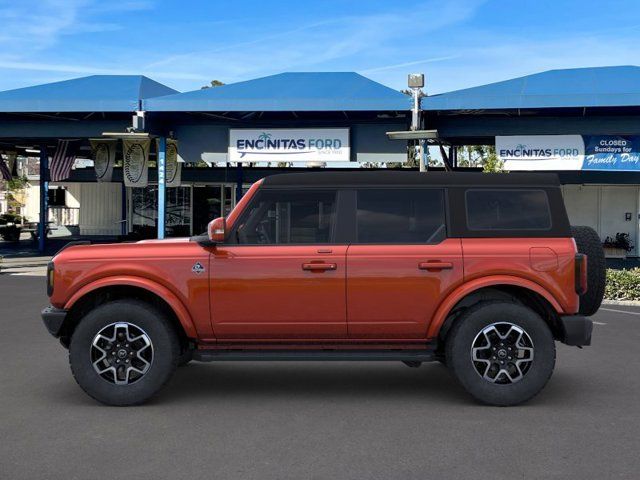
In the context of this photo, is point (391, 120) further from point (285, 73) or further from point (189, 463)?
point (189, 463)

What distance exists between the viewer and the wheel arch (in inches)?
241

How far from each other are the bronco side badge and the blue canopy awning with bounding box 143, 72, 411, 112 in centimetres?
1522

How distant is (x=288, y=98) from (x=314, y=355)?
51.7ft

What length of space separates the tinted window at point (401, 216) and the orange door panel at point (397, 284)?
16 cm

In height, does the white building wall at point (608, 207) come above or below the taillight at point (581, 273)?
above

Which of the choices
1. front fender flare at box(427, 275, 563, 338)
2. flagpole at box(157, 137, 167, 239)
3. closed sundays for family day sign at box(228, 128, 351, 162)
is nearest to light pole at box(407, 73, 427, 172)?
closed sundays for family day sign at box(228, 128, 351, 162)

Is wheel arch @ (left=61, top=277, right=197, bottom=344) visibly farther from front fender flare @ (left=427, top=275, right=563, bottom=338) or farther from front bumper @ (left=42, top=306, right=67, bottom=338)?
front fender flare @ (left=427, top=275, right=563, bottom=338)

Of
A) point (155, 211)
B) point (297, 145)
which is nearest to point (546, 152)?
point (297, 145)

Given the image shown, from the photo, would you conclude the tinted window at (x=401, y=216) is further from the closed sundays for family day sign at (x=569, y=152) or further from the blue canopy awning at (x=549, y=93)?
the closed sundays for family day sign at (x=569, y=152)

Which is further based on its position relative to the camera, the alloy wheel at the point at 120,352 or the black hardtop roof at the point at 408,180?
the black hardtop roof at the point at 408,180

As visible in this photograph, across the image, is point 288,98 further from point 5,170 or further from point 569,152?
point 5,170

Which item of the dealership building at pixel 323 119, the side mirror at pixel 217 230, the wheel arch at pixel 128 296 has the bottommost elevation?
the wheel arch at pixel 128 296

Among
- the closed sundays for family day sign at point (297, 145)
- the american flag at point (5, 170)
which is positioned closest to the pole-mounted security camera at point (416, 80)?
the closed sundays for family day sign at point (297, 145)

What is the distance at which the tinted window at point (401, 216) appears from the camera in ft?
20.6
